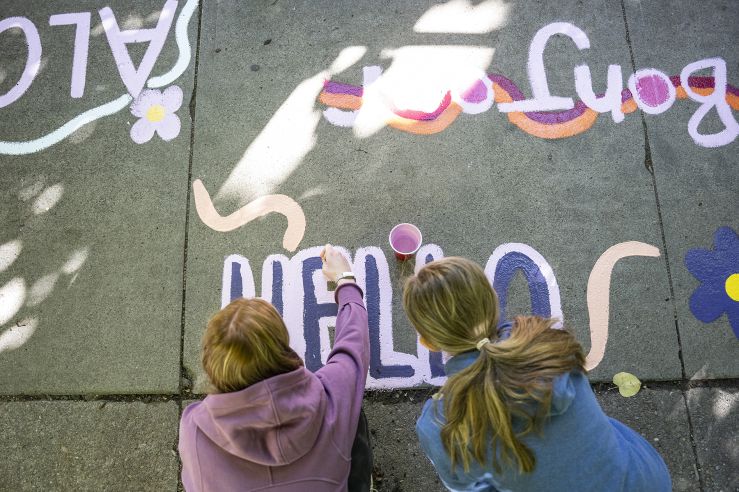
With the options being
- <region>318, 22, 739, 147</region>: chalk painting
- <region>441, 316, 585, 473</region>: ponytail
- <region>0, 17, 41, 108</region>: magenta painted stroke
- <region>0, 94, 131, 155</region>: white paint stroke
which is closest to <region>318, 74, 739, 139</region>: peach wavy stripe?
<region>318, 22, 739, 147</region>: chalk painting

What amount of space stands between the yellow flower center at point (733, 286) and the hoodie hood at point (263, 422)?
2368 millimetres

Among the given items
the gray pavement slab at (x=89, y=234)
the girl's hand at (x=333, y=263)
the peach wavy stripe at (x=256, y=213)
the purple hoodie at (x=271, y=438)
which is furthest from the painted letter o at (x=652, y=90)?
the gray pavement slab at (x=89, y=234)

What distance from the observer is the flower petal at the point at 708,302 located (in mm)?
2914

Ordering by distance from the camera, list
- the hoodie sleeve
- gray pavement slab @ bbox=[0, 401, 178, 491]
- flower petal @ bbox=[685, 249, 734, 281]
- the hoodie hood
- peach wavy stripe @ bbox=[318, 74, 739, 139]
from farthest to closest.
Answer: peach wavy stripe @ bbox=[318, 74, 739, 139], flower petal @ bbox=[685, 249, 734, 281], gray pavement slab @ bbox=[0, 401, 178, 491], the hoodie sleeve, the hoodie hood

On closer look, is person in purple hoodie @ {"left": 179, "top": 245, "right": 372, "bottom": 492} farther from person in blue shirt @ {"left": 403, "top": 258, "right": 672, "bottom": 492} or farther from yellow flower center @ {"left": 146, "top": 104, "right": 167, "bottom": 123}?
yellow flower center @ {"left": 146, "top": 104, "right": 167, "bottom": 123}

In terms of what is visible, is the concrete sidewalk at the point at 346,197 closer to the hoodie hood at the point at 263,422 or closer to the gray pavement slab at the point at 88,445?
the gray pavement slab at the point at 88,445

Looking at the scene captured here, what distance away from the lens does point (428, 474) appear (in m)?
2.71

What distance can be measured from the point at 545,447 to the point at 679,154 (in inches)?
88.0

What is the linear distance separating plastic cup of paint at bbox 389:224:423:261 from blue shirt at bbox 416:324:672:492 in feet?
3.34

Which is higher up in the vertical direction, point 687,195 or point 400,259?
point 687,195

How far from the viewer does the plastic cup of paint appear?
294 cm

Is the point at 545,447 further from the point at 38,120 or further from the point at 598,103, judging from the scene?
the point at 38,120

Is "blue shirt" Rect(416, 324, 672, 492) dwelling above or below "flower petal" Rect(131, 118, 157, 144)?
below

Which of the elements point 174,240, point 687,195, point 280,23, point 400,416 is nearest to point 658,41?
point 687,195
